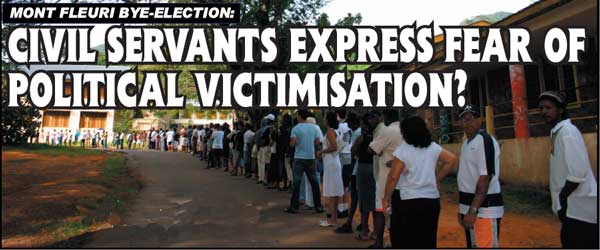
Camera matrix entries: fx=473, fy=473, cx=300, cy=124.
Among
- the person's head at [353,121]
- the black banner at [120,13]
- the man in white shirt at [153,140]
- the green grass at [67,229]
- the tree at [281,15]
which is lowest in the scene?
the green grass at [67,229]

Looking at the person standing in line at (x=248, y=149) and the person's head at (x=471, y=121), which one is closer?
the person's head at (x=471, y=121)

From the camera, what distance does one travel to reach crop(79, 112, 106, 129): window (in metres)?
42.0

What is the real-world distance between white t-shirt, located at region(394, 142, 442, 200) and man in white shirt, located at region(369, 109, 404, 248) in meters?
1.12

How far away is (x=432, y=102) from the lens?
8305 millimetres

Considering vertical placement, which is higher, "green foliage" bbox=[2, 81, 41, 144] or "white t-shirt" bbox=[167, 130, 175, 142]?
"green foliage" bbox=[2, 81, 41, 144]

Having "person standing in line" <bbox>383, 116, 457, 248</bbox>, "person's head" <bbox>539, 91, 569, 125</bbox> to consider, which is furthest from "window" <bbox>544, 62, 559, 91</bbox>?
"person standing in line" <bbox>383, 116, 457, 248</bbox>

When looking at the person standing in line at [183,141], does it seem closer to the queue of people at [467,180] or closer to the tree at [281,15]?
the tree at [281,15]

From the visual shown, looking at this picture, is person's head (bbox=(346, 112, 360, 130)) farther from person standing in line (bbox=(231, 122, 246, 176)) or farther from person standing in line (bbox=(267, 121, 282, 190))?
person standing in line (bbox=(231, 122, 246, 176))

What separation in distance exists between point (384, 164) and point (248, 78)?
405 cm

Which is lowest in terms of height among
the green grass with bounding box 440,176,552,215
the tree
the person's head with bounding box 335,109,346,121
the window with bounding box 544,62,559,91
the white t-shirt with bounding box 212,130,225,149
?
the green grass with bounding box 440,176,552,215

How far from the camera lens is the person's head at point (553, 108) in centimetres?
321

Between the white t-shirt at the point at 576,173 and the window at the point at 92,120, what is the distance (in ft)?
144

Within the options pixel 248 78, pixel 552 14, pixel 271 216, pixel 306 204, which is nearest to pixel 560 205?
pixel 271 216

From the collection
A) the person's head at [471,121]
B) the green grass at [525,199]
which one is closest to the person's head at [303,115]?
the green grass at [525,199]
